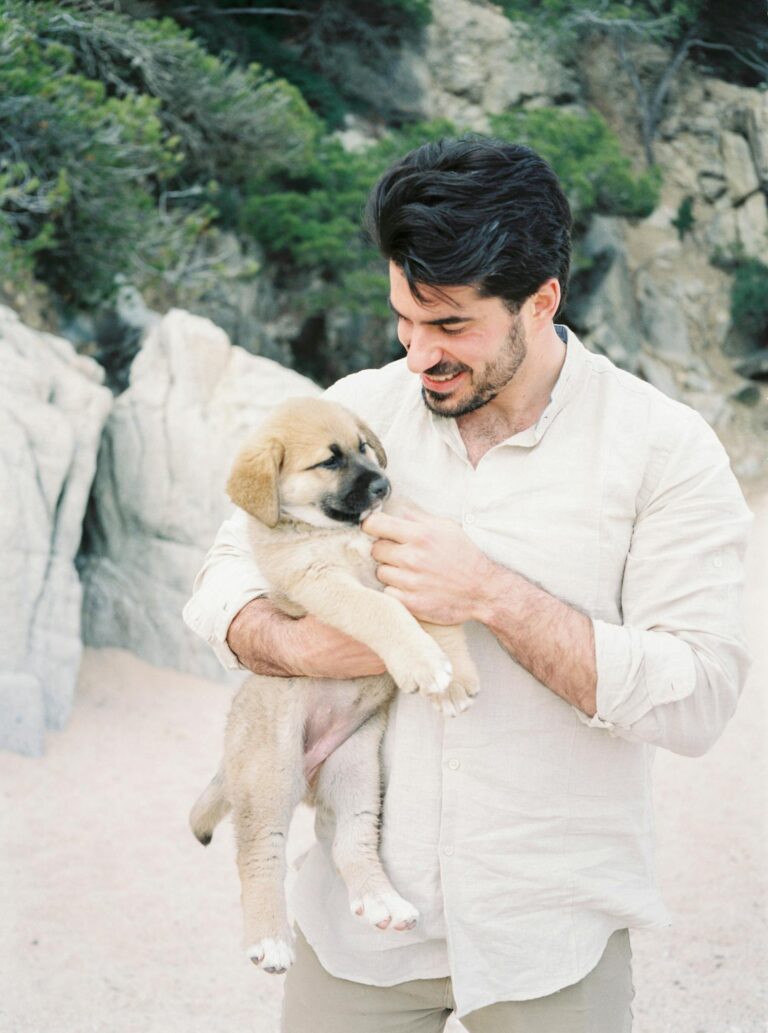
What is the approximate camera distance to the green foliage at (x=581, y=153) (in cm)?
1669

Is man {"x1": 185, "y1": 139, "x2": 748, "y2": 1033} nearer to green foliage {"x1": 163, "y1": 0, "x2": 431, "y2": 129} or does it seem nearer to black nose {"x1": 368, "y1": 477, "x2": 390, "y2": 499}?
black nose {"x1": 368, "y1": 477, "x2": 390, "y2": 499}

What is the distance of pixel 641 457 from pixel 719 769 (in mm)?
6714

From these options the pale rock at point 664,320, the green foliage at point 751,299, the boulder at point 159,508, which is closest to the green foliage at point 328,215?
the pale rock at point 664,320

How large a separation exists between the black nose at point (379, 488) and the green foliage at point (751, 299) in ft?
58.7

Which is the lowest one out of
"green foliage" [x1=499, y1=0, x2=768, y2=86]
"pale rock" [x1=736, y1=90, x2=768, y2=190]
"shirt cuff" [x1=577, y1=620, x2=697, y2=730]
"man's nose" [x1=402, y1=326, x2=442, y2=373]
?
"pale rock" [x1=736, y1=90, x2=768, y2=190]

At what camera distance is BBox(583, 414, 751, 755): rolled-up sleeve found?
83.4 inches

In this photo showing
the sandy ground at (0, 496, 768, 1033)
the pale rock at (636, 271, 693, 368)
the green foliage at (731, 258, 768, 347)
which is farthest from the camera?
the pale rock at (636, 271, 693, 368)

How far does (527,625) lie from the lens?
2.18m

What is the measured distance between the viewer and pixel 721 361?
19.4m

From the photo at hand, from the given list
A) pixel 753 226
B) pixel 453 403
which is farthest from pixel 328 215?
pixel 453 403

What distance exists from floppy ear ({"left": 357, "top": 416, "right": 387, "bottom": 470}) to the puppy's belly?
1.94ft

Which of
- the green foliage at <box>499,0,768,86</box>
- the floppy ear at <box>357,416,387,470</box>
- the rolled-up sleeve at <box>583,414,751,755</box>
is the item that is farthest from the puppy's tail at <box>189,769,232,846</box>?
the green foliage at <box>499,0,768,86</box>

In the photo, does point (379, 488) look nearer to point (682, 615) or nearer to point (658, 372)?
point (682, 615)

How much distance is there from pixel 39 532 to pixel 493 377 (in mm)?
6136
